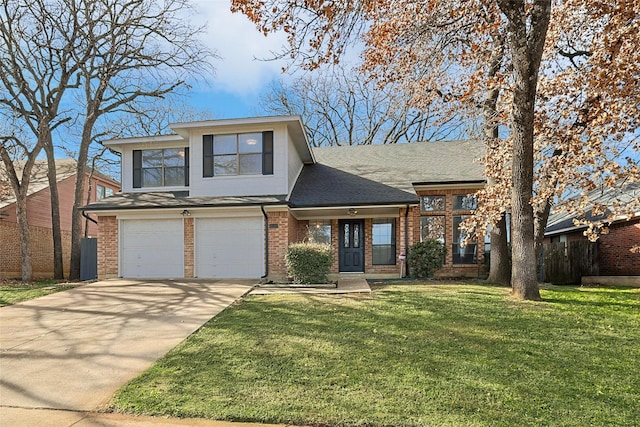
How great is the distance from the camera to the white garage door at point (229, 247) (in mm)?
12086

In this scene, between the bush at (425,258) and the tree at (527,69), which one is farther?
the bush at (425,258)

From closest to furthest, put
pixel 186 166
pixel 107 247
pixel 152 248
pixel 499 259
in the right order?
pixel 499 259 → pixel 152 248 → pixel 107 247 → pixel 186 166

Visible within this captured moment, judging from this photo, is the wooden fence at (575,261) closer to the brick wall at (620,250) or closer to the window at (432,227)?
the brick wall at (620,250)

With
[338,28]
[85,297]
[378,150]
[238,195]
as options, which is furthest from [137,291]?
[378,150]

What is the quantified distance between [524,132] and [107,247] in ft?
42.4

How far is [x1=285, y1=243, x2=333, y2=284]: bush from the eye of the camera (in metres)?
10.1

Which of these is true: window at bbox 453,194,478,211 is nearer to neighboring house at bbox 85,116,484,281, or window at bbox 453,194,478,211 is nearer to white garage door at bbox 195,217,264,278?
neighboring house at bbox 85,116,484,281

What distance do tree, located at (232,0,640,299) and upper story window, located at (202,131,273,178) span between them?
4609mm

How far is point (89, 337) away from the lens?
19.3 feet

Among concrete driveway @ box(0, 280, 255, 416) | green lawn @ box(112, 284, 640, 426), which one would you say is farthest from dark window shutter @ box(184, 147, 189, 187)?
green lawn @ box(112, 284, 640, 426)

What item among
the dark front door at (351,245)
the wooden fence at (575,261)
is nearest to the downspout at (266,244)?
the dark front door at (351,245)

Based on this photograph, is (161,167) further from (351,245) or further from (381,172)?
(381,172)

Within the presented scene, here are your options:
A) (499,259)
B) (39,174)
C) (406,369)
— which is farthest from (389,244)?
(39,174)

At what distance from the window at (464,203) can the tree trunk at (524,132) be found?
5.29m
